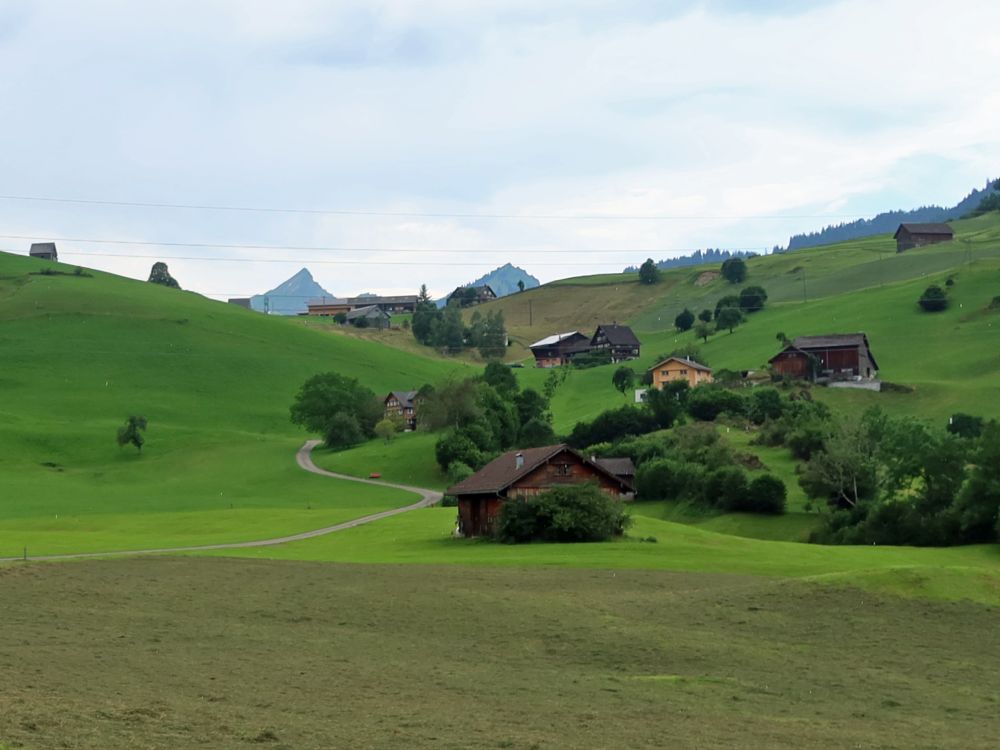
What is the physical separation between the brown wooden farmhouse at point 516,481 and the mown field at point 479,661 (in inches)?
1062

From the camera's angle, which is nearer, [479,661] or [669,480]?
[479,661]

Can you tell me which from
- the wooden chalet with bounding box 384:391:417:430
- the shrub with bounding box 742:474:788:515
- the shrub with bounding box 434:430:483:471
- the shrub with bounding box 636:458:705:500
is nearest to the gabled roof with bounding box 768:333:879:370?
the wooden chalet with bounding box 384:391:417:430

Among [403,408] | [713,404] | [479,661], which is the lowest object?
[479,661]

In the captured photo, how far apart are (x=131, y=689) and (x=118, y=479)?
100594mm

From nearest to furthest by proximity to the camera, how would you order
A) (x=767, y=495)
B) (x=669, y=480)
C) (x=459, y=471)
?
(x=767, y=495) → (x=669, y=480) → (x=459, y=471)

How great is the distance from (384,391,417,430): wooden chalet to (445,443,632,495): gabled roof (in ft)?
219

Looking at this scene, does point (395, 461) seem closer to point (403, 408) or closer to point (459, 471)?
point (459, 471)

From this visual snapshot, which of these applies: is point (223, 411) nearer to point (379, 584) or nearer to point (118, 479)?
point (118, 479)

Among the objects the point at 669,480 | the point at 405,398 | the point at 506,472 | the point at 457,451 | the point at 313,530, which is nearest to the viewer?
the point at 313,530

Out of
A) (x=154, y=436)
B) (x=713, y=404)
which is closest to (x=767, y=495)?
(x=713, y=404)

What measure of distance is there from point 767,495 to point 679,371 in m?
67.4

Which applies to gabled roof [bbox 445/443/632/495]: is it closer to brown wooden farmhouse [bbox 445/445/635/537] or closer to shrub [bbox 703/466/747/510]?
brown wooden farmhouse [bbox 445/445/635/537]

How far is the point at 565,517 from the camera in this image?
71.8 m

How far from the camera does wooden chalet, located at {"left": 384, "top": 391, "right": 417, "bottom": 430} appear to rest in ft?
514
